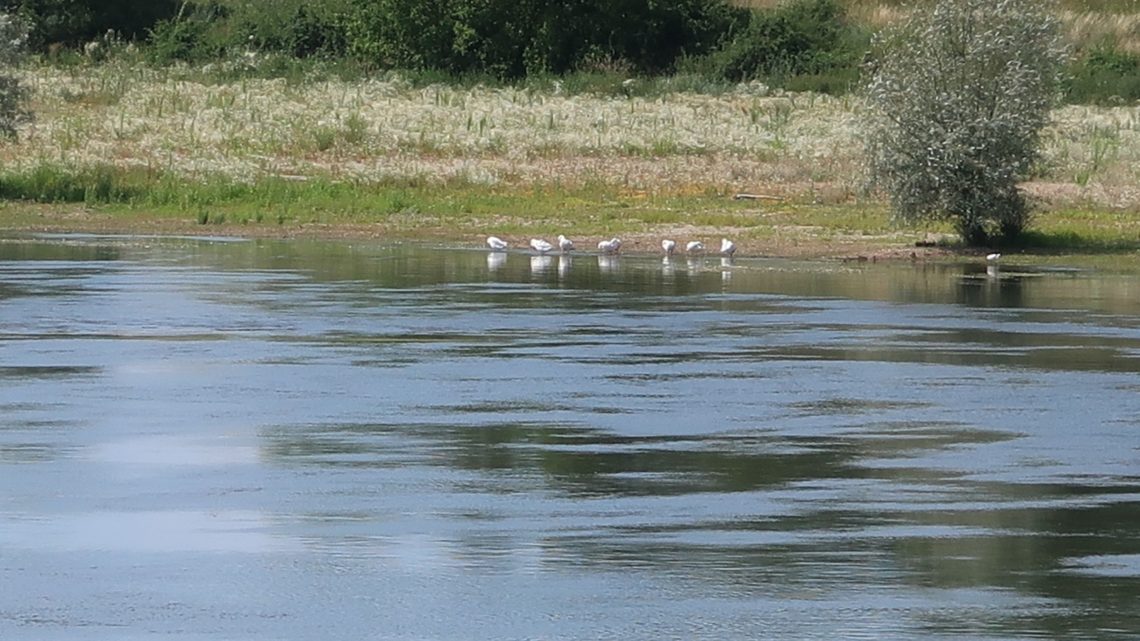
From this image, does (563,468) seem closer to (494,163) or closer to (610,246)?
(610,246)

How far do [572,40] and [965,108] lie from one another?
31233mm

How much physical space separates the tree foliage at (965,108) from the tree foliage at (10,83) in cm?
1863

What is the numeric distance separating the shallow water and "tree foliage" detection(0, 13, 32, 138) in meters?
18.6

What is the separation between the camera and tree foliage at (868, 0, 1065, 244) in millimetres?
34406

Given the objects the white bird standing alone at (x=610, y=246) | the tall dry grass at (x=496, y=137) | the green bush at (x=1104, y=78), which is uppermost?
the green bush at (x=1104, y=78)

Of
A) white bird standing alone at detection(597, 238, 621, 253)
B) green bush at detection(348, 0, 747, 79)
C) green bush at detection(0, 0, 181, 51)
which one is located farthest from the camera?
green bush at detection(0, 0, 181, 51)

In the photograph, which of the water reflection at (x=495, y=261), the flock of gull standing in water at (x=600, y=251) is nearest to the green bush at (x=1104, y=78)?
the flock of gull standing in water at (x=600, y=251)

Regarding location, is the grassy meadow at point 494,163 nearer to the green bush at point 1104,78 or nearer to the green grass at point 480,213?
the green grass at point 480,213

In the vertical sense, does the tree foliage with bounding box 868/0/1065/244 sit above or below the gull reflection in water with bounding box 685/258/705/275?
above

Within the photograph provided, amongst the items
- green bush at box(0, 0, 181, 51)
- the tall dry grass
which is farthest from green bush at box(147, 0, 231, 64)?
the tall dry grass

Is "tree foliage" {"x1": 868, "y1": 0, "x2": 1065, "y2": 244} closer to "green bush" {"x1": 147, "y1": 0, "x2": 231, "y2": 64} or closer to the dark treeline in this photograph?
the dark treeline

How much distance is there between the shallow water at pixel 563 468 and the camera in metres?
10.1

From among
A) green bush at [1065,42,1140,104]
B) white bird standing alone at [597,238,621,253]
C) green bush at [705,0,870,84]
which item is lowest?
white bird standing alone at [597,238,621,253]

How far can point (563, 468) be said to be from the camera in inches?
549
